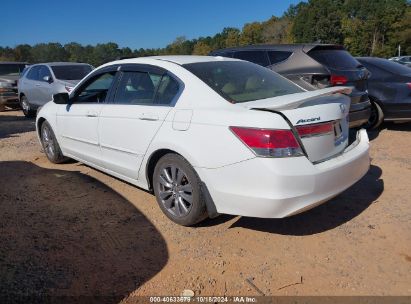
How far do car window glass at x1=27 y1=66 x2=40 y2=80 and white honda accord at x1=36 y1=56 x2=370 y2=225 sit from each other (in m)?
7.95

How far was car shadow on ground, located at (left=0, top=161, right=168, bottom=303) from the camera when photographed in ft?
9.59

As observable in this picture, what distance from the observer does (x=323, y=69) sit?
6.42 metres

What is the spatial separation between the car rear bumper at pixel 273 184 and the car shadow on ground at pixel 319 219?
542 mm

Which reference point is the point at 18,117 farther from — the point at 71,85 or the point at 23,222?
the point at 23,222

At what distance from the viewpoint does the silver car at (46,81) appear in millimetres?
10734

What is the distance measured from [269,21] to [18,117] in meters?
106

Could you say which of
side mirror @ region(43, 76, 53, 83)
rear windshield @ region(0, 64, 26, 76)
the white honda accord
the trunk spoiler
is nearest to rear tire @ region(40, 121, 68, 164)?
the white honda accord

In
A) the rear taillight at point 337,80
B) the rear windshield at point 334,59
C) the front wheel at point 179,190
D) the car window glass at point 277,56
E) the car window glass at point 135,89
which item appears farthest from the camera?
the car window glass at point 277,56

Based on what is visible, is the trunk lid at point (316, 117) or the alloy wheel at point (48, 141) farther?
the alloy wheel at point (48, 141)

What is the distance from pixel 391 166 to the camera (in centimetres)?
561

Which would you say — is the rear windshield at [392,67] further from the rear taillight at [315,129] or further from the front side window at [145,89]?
the front side window at [145,89]

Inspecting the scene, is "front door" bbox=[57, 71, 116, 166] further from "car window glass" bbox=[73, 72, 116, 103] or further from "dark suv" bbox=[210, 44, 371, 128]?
"dark suv" bbox=[210, 44, 371, 128]

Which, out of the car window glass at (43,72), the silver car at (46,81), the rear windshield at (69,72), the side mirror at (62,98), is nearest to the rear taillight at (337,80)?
the side mirror at (62,98)

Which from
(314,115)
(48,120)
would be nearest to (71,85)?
(48,120)
